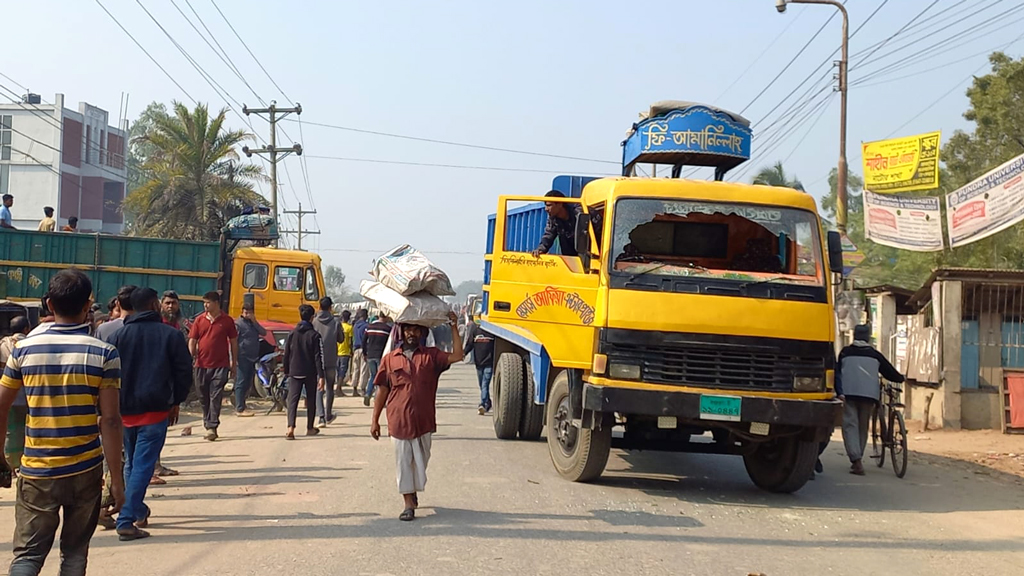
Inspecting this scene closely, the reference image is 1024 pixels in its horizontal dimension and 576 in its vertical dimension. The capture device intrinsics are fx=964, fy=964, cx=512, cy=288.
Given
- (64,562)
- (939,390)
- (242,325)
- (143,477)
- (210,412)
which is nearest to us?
(64,562)

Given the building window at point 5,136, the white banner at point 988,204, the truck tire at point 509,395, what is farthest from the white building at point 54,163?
the white banner at point 988,204

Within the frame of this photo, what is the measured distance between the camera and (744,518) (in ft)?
25.8

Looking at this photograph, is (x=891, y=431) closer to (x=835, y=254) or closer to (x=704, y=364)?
(x=835, y=254)

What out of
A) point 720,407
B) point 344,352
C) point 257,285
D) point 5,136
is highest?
point 5,136

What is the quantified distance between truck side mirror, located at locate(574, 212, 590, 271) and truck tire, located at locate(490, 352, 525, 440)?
3.46 metres

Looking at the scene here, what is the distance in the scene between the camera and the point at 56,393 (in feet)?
15.1

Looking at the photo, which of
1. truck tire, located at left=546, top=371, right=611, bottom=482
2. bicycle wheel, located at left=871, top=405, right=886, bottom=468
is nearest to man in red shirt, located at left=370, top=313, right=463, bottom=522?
truck tire, located at left=546, top=371, right=611, bottom=482

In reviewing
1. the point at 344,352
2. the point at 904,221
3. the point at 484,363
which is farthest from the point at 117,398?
the point at 904,221

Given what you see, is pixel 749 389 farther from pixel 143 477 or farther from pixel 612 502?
pixel 143 477

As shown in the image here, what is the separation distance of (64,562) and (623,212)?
567cm

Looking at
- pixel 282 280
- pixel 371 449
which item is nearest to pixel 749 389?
pixel 371 449

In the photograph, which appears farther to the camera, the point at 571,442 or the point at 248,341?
the point at 248,341

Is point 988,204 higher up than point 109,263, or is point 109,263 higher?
point 988,204

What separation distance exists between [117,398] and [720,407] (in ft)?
16.3
